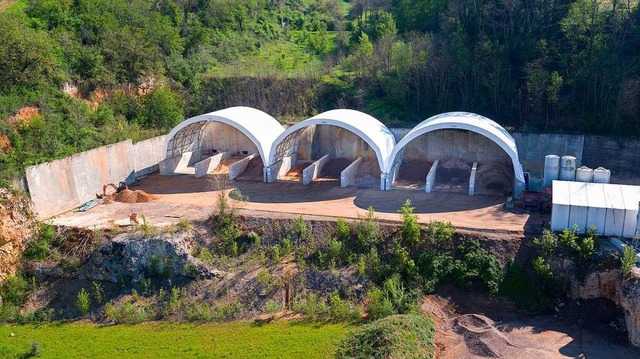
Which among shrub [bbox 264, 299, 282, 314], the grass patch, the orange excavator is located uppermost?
the orange excavator

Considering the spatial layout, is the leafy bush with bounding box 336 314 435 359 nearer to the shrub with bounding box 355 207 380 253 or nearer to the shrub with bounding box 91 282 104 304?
the shrub with bounding box 355 207 380 253

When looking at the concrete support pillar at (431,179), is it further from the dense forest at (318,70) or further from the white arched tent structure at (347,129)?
the dense forest at (318,70)

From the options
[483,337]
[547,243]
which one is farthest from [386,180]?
[483,337]

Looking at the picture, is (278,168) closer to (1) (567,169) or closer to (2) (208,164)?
(2) (208,164)

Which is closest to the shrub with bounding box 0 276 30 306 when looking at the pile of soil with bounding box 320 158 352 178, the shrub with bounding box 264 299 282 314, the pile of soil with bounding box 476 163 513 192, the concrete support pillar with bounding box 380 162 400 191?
the shrub with bounding box 264 299 282 314

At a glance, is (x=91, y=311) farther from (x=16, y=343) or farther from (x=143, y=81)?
(x=143, y=81)

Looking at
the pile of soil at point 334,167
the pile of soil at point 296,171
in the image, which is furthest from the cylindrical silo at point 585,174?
the pile of soil at point 296,171
